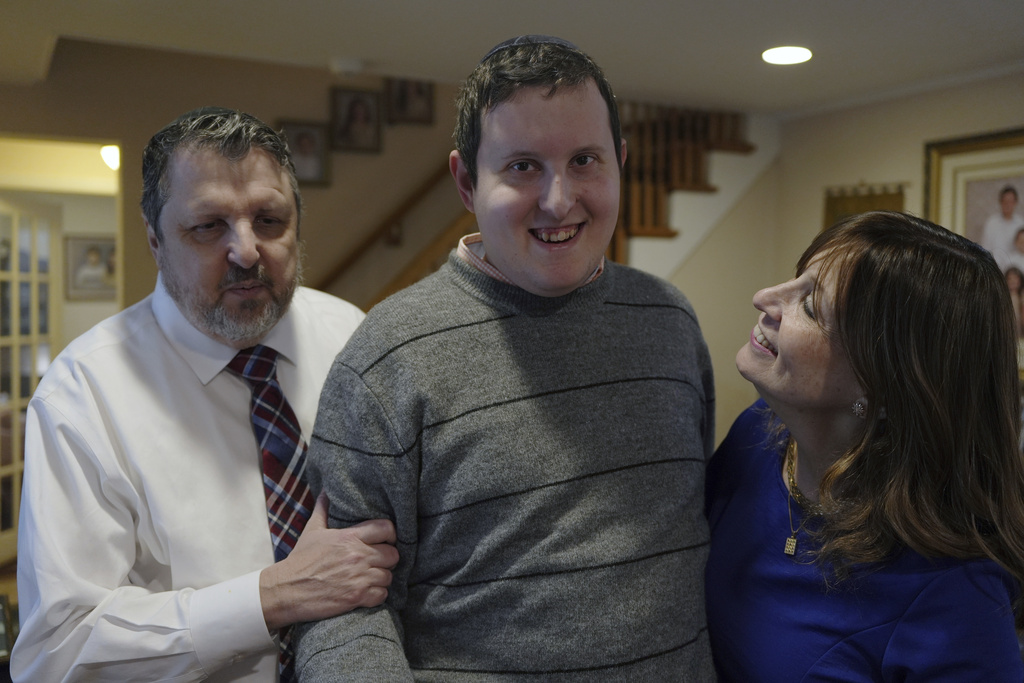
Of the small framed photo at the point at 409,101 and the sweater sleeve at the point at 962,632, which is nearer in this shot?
the sweater sleeve at the point at 962,632

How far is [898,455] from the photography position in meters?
1.21

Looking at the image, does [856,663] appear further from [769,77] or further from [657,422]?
[769,77]

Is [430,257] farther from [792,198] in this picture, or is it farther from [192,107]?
[792,198]

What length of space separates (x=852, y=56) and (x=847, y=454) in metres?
2.89

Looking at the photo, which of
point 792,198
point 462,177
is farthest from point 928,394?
point 792,198

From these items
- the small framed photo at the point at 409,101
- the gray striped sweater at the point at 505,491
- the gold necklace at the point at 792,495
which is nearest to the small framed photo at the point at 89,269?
the small framed photo at the point at 409,101

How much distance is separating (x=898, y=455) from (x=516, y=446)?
23.0 inches

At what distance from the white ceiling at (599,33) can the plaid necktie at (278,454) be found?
5.52 ft

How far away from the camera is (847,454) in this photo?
4.09ft

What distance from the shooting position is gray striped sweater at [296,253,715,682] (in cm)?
119

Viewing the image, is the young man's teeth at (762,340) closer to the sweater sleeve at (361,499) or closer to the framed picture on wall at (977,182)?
the sweater sleeve at (361,499)

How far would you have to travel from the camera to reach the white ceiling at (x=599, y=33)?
2799mm

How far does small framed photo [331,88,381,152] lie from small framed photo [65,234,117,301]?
2421 mm

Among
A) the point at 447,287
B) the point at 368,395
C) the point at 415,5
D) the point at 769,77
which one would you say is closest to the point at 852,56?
the point at 769,77
